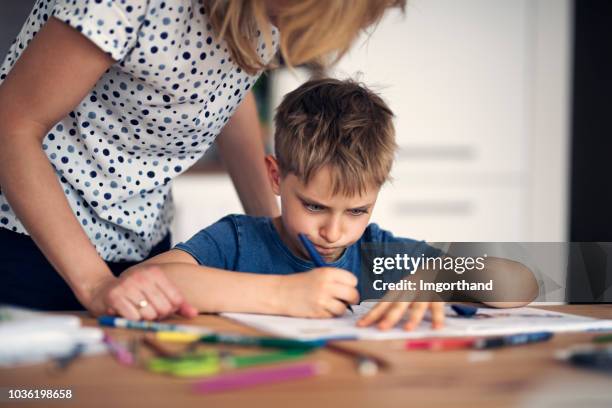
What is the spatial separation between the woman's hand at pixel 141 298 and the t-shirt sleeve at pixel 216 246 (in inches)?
10.4

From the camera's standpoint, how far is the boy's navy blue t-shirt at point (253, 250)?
121cm

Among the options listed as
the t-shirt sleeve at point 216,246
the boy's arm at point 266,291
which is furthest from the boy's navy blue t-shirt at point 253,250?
the boy's arm at point 266,291

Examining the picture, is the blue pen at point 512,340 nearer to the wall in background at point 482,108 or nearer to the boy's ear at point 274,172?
the boy's ear at point 274,172

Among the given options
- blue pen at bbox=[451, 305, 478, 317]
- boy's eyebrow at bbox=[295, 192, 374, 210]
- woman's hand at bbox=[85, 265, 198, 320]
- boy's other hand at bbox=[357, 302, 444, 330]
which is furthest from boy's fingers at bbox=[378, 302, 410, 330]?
boy's eyebrow at bbox=[295, 192, 374, 210]

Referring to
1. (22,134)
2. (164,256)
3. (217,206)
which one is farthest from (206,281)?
(217,206)

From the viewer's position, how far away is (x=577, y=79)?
297 centimetres

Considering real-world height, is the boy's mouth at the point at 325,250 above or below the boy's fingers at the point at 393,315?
above

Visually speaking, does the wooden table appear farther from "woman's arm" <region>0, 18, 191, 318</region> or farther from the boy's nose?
the boy's nose

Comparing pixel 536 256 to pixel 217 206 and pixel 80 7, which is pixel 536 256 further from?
pixel 217 206

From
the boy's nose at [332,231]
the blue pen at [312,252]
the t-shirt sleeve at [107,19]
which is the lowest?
the blue pen at [312,252]

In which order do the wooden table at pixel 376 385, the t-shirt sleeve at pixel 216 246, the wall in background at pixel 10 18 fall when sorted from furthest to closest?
the wall in background at pixel 10 18 < the t-shirt sleeve at pixel 216 246 < the wooden table at pixel 376 385

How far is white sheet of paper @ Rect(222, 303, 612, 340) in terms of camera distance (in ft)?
2.55

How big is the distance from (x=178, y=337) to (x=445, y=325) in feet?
0.93

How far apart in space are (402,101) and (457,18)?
1.20ft
